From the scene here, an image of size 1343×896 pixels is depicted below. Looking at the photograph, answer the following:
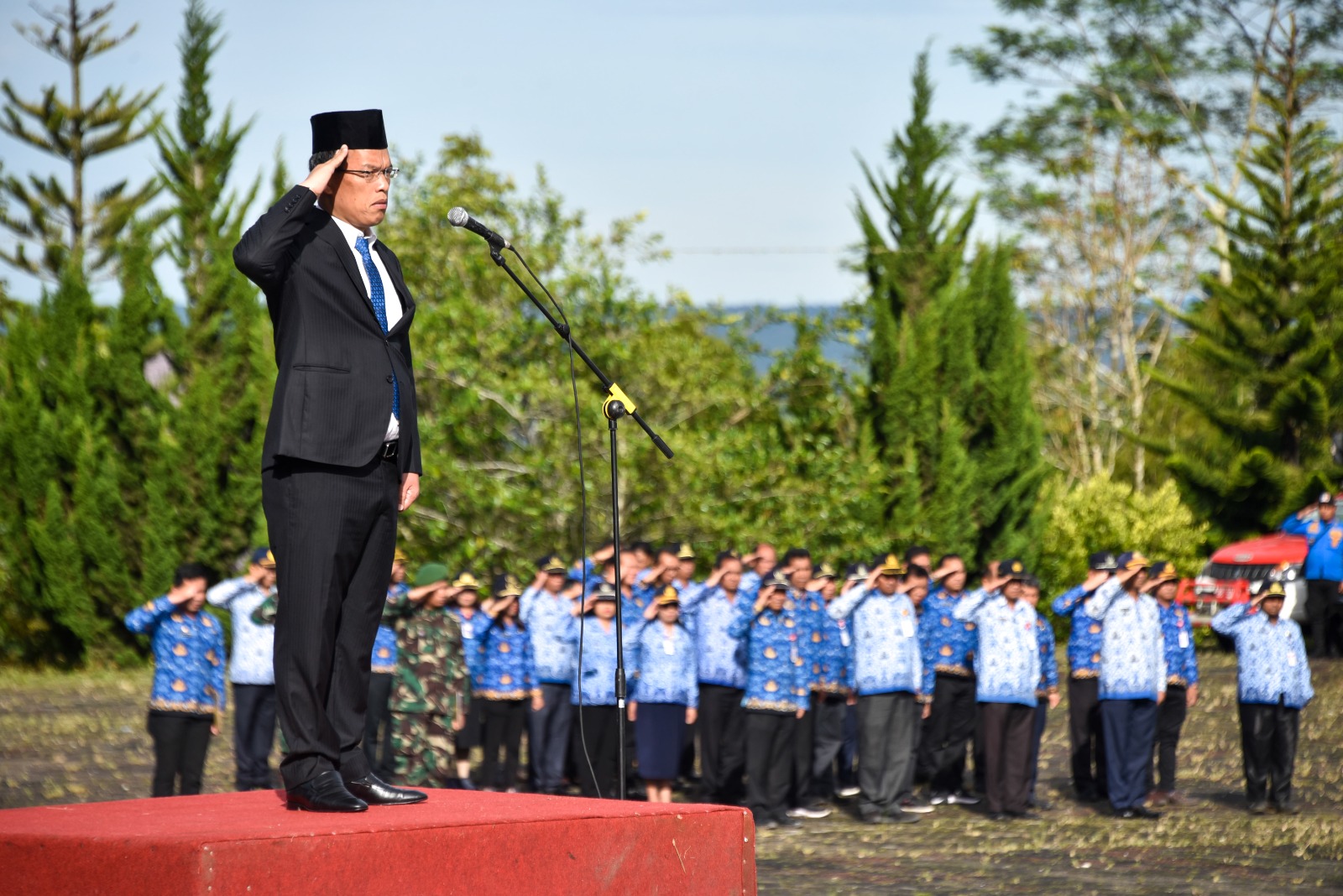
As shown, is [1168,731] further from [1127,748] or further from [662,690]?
[662,690]

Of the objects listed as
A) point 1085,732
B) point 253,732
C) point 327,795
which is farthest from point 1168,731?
point 327,795

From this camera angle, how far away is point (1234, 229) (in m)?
23.3

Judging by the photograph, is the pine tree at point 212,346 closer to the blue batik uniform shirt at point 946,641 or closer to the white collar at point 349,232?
the blue batik uniform shirt at point 946,641

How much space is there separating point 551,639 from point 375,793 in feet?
23.5

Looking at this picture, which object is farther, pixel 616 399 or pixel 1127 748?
pixel 1127 748

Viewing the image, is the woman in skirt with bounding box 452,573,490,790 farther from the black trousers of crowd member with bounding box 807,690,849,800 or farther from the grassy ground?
the black trousers of crowd member with bounding box 807,690,849,800

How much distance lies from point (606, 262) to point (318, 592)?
50.3 feet

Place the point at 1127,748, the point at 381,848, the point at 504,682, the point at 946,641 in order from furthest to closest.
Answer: the point at 946,641 < the point at 504,682 < the point at 1127,748 < the point at 381,848

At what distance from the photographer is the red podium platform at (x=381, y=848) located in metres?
3.46

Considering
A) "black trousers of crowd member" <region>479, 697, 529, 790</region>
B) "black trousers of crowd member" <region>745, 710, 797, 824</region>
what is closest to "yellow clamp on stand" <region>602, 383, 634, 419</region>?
"black trousers of crowd member" <region>745, 710, 797, 824</region>

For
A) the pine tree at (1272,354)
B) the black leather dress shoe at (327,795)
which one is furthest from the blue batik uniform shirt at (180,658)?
the pine tree at (1272,354)

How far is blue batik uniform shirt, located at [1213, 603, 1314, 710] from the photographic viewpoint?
10.9 metres

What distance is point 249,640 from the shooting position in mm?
10188

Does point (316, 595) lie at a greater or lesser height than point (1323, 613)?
greater
